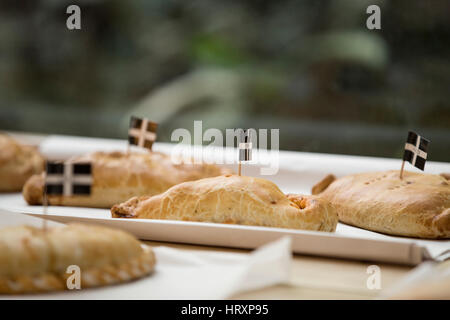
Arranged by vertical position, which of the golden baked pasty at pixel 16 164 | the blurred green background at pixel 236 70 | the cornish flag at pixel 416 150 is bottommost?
the golden baked pasty at pixel 16 164

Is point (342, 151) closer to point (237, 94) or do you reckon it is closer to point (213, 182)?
point (237, 94)

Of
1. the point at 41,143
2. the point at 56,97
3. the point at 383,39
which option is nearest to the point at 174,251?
the point at 41,143

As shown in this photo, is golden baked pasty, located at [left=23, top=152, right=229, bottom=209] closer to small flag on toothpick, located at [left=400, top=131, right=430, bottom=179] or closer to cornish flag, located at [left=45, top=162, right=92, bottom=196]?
small flag on toothpick, located at [left=400, top=131, right=430, bottom=179]

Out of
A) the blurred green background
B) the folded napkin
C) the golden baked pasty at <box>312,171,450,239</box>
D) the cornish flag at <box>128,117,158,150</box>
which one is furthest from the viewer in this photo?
the blurred green background

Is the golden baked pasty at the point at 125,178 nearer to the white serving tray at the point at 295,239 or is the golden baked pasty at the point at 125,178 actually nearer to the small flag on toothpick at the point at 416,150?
the white serving tray at the point at 295,239

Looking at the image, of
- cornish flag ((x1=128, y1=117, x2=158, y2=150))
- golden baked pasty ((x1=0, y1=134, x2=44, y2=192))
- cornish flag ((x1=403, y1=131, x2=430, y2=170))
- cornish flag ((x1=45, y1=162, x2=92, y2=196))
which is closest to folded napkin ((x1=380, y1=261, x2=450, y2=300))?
cornish flag ((x1=45, y1=162, x2=92, y2=196))

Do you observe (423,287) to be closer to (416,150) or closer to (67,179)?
(67,179)

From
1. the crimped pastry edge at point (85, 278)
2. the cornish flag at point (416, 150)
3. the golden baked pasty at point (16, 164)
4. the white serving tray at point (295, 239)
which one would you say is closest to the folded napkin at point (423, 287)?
the white serving tray at point (295, 239)
